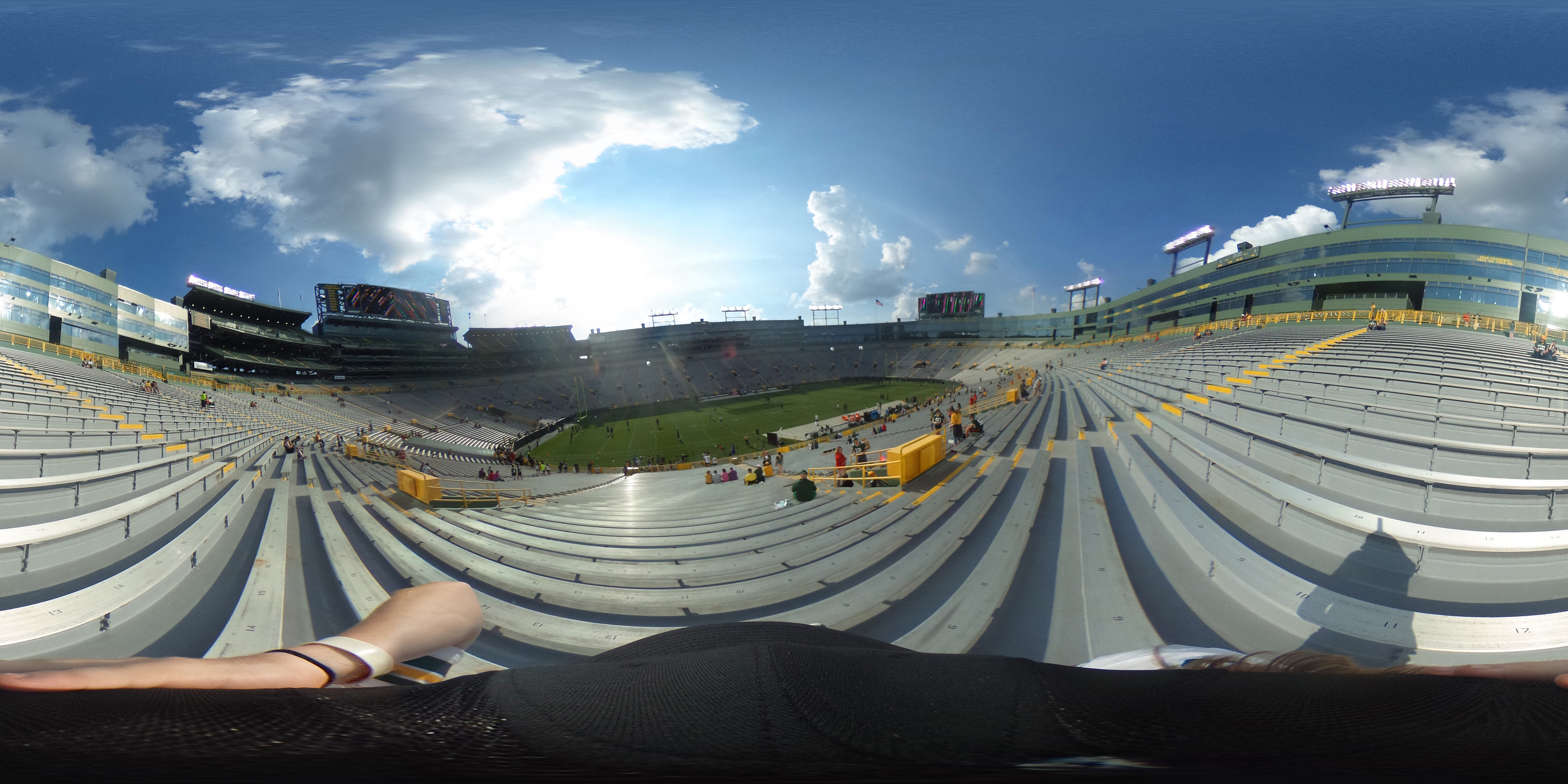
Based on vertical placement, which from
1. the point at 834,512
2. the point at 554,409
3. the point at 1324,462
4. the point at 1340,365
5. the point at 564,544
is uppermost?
the point at 1340,365

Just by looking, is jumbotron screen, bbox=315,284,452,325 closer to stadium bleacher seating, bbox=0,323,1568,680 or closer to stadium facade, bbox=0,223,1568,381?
stadium facade, bbox=0,223,1568,381

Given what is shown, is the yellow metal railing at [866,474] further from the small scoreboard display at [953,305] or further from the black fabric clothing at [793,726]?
the small scoreboard display at [953,305]

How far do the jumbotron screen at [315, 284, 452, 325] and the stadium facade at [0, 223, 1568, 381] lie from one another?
72 millimetres

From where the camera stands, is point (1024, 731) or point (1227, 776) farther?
point (1024, 731)

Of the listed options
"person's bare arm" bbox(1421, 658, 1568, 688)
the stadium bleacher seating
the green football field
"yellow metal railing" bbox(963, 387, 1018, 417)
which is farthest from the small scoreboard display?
"person's bare arm" bbox(1421, 658, 1568, 688)

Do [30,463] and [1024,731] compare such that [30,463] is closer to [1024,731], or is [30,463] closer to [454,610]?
[454,610]

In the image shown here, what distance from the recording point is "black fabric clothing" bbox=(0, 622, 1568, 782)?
68cm

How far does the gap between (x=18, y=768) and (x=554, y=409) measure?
38915mm

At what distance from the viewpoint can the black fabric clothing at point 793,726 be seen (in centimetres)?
68

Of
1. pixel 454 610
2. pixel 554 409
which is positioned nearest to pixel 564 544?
pixel 454 610

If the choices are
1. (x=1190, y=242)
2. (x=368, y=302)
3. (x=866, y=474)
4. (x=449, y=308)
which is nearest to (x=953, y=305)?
(x=1190, y=242)

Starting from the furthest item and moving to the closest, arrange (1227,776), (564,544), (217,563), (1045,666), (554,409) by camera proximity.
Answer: (554,409)
(564,544)
(217,563)
(1045,666)
(1227,776)

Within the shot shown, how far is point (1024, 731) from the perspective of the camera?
1.03 meters

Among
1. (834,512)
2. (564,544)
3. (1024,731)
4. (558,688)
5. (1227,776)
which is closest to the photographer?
(1227,776)
